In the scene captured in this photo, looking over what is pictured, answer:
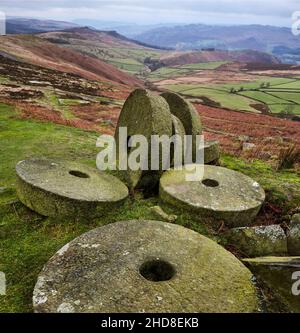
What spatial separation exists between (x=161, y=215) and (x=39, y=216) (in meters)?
3.05

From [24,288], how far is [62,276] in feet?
3.15

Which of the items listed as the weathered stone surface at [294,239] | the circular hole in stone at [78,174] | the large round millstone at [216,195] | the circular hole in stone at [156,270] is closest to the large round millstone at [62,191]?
the circular hole in stone at [78,174]

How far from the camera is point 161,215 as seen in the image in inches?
Result: 383

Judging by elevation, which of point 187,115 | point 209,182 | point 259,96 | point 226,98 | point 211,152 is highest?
point 187,115

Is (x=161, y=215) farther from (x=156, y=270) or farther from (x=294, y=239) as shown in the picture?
(x=294, y=239)

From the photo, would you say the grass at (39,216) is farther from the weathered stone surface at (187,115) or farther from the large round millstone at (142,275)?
the weathered stone surface at (187,115)

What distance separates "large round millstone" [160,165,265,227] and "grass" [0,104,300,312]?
0.37 metres

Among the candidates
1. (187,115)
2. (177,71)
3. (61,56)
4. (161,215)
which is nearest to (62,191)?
(161,215)

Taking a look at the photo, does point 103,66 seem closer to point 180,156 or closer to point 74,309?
point 180,156

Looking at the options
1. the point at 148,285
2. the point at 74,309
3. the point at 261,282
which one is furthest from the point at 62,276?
the point at 261,282

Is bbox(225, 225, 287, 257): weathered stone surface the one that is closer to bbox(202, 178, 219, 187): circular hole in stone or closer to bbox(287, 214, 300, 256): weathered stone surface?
bbox(287, 214, 300, 256): weathered stone surface

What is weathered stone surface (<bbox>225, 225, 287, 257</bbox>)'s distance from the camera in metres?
9.05

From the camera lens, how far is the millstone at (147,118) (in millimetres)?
10844

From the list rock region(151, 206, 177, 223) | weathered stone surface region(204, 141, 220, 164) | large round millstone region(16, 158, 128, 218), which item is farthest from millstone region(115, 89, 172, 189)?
weathered stone surface region(204, 141, 220, 164)
